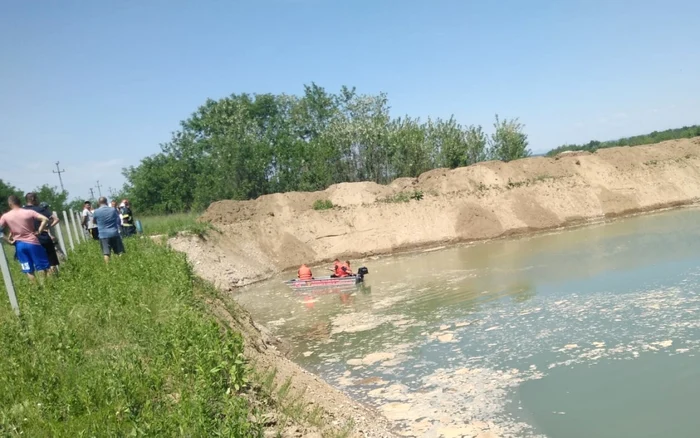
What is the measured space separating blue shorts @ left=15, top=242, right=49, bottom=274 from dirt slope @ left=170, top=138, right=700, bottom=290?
1635 centimetres

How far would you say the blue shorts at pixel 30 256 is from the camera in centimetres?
Result: 1047

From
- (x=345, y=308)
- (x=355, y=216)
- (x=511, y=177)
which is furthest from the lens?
(x=511, y=177)

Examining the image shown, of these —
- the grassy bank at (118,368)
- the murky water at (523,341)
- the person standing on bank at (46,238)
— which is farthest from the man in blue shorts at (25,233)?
the murky water at (523,341)

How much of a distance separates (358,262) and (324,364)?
17159 mm

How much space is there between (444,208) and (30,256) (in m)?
26.1

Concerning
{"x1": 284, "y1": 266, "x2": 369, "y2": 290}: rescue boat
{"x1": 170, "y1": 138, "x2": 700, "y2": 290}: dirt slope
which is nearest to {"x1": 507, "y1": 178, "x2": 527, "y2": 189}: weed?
{"x1": 170, "y1": 138, "x2": 700, "y2": 290}: dirt slope

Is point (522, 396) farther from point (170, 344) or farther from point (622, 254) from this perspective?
point (622, 254)

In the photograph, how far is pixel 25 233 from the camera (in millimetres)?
10484

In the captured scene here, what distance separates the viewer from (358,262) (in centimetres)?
2900

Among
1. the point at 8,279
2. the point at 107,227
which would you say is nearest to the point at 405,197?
the point at 107,227

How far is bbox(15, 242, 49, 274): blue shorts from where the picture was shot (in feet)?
34.3

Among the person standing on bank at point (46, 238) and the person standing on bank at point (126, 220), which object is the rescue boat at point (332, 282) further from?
the person standing on bank at point (46, 238)

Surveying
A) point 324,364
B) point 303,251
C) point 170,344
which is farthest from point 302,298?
point 170,344

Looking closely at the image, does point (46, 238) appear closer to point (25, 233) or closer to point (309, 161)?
point (25, 233)
